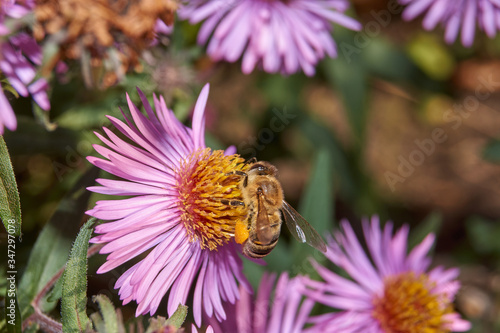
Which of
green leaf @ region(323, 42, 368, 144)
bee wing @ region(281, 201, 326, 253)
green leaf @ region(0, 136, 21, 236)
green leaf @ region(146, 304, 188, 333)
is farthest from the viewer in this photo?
green leaf @ region(323, 42, 368, 144)

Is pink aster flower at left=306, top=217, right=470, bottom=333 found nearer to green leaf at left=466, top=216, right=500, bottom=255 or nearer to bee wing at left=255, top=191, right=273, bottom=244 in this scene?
bee wing at left=255, top=191, right=273, bottom=244

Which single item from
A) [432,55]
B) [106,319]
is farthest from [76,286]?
[432,55]

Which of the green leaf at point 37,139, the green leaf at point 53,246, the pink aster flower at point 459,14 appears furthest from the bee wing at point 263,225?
the pink aster flower at point 459,14

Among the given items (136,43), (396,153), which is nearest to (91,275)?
(136,43)

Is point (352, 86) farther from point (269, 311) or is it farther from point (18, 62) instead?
point (18, 62)

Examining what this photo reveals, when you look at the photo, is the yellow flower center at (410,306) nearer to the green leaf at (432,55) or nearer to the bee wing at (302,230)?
the bee wing at (302,230)

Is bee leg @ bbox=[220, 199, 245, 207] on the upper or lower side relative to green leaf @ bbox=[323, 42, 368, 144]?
lower

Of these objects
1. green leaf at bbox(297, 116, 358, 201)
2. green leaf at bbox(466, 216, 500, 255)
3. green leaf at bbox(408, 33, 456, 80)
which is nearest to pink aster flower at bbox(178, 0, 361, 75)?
green leaf at bbox(297, 116, 358, 201)
